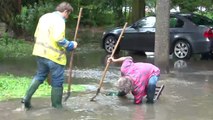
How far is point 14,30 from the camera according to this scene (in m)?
20.8

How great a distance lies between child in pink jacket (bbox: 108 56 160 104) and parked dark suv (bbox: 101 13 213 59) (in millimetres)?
7191

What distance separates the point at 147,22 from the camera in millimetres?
16812

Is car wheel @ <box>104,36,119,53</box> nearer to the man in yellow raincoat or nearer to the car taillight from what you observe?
the car taillight

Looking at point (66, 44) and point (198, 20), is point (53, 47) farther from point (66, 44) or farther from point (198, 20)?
point (198, 20)

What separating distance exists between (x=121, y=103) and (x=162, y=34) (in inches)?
164

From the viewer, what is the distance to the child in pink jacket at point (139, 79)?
8.33 metres

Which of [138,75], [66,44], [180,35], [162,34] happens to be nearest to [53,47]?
[66,44]

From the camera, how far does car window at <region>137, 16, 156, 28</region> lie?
16.6 metres

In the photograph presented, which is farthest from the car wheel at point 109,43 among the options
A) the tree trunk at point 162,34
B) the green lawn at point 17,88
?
the green lawn at point 17,88

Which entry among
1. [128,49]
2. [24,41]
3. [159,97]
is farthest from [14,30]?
[159,97]

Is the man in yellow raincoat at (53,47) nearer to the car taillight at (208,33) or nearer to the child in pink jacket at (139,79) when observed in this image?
the child in pink jacket at (139,79)

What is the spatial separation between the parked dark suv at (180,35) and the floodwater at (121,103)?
7.41 ft

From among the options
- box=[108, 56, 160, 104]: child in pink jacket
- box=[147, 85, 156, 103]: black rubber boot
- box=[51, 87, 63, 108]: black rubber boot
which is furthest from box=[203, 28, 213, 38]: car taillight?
box=[51, 87, 63, 108]: black rubber boot

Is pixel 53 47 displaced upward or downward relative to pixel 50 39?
downward
